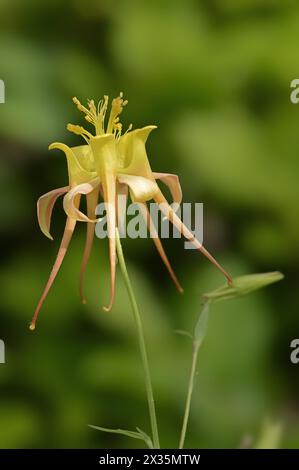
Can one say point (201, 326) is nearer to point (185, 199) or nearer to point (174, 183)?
point (174, 183)

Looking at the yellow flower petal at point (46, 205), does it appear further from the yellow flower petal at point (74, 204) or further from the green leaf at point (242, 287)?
the green leaf at point (242, 287)

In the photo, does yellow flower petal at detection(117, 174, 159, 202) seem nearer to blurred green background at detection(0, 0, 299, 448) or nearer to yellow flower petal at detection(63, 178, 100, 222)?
yellow flower petal at detection(63, 178, 100, 222)

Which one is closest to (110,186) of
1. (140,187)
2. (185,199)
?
(140,187)

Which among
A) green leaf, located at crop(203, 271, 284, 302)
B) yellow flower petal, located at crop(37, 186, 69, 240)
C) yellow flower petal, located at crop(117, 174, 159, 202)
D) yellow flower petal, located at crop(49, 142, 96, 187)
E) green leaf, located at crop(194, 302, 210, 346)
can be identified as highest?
yellow flower petal, located at crop(49, 142, 96, 187)

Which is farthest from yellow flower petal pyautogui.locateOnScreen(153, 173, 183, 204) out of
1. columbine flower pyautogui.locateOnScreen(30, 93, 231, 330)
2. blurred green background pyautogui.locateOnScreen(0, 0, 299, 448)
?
blurred green background pyautogui.locateOnScreen(0, 0, 299, 448)

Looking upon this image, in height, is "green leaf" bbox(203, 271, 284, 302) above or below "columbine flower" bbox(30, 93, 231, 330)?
below

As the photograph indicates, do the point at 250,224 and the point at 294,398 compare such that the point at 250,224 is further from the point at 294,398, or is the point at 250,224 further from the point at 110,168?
the point at 110,168
